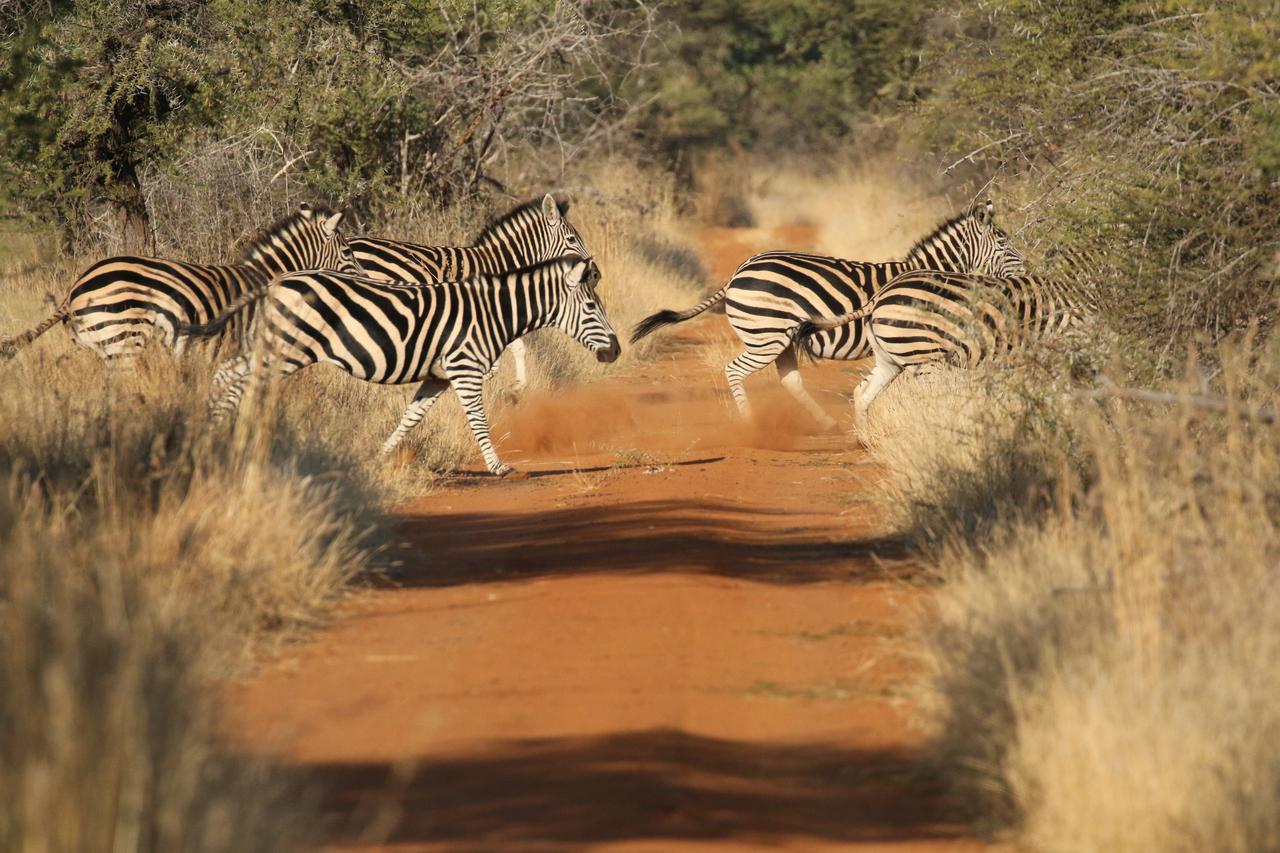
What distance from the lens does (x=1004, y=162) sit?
50.9 ft

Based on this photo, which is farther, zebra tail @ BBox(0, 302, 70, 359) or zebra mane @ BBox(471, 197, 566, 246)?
zebra mane @ BBox(471, 197, 566, 246)

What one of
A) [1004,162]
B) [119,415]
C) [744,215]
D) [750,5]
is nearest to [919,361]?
[1004,162]

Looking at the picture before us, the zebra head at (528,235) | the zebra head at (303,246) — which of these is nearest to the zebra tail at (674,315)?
the zebra head at (528,235)

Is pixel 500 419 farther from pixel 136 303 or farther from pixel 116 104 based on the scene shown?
pixel 116 104

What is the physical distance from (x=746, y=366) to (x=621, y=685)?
8266mm

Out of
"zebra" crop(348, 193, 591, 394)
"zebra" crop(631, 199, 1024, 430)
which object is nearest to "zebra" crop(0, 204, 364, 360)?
"zebra" crop(348, 193, 591, 394)

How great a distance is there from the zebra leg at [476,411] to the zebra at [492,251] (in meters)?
3.08

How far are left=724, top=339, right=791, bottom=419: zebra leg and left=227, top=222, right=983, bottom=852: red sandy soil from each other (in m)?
3.24

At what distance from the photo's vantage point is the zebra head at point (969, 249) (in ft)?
49.2

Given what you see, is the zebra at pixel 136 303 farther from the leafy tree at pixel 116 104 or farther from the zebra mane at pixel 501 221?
the zebra mane at pixel 501 221

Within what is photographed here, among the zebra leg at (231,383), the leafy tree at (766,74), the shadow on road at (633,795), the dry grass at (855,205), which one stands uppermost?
the leafy tree at (766,74)

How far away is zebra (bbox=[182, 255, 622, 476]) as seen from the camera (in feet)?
36.5

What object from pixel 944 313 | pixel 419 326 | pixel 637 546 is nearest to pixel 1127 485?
pixel 637 546

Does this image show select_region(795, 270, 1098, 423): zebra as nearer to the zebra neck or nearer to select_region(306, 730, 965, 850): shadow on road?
the zebra neck
